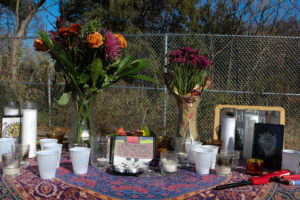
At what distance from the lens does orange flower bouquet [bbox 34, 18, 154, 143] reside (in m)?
1.44

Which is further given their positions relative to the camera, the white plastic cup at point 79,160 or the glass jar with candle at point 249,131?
the glass jar with candle at point 249,131

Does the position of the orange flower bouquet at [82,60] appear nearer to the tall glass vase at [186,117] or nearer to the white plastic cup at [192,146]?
the tall glass vase at [186,117]

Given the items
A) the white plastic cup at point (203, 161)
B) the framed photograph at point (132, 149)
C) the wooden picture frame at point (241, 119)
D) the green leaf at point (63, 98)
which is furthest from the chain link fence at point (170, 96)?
the white plastic cup at point (203, 161)

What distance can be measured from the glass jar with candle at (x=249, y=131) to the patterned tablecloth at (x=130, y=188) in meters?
0.32

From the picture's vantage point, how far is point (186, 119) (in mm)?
1427

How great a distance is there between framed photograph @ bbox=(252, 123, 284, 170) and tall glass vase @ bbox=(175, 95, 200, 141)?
0.33 m

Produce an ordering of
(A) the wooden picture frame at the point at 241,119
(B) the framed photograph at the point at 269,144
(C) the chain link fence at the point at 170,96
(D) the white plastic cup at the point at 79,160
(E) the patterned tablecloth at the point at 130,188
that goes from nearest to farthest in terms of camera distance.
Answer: (E) the patterned tablecloth at the point at 130,188, (D) the white plastic cup at the point at 79,160, (B) the framed photograph at the point at 269,144, (A) the wooden picture frame at the point at 241,119, (C) the chain link fence at the point at 170,96

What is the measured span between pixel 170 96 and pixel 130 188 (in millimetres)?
3749

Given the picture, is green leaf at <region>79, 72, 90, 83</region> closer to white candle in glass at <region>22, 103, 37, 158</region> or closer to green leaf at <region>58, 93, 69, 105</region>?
green leaf at <region>58, 93, 69, 105</region>

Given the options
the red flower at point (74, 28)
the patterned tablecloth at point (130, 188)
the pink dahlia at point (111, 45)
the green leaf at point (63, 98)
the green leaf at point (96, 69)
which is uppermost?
the red flower at point (74, 28)

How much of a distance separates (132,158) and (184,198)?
1.36 ft

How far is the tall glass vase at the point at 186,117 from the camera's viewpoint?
1413 mm

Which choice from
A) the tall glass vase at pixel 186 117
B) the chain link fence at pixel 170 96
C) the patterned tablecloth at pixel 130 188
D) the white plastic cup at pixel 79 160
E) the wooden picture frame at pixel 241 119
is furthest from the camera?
the chain link fence at pixel 170 96

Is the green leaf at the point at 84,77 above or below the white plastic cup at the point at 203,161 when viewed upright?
above
